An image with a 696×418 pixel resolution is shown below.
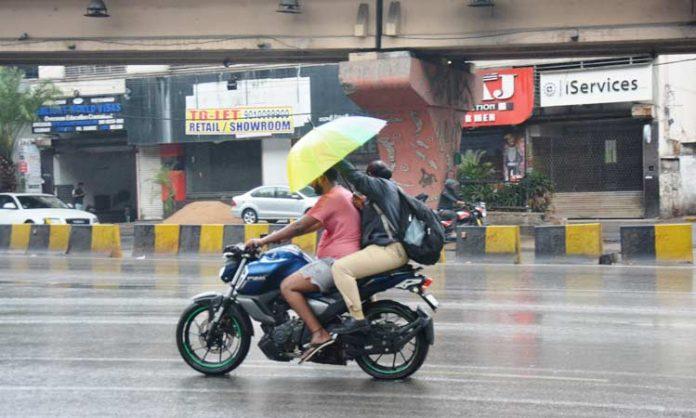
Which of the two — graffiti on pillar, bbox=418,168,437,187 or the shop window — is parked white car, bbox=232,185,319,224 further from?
the shop window

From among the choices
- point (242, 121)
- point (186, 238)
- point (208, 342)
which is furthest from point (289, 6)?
point (208, 342)

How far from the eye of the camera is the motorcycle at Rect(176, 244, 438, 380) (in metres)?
7.28

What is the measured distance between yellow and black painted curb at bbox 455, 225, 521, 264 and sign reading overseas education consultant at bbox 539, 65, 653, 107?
1539 cm

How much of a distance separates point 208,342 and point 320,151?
5.90ft

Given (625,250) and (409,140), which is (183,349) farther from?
(409,140)

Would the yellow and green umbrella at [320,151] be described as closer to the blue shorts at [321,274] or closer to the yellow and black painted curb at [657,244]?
the blue shorts at [321,274]

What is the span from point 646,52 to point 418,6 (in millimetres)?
5851

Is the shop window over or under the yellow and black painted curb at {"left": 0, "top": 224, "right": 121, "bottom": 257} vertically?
over

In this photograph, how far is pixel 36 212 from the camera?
91.2 ft

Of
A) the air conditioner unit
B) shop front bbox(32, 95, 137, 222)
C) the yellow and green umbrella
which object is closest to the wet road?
the yellow and green umbrella

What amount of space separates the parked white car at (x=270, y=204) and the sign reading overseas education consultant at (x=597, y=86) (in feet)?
28.1

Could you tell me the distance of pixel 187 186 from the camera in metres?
41.2

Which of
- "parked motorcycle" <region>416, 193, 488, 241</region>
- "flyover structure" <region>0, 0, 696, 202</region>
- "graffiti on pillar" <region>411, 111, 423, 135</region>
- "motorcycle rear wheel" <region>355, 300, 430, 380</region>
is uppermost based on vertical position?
"flyover structure" <region>0, 0, 696, 202</region>

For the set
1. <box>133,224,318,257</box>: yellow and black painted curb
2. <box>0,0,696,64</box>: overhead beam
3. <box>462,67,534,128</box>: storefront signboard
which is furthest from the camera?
<box>462,67,534,128</box>: storefront signboard
